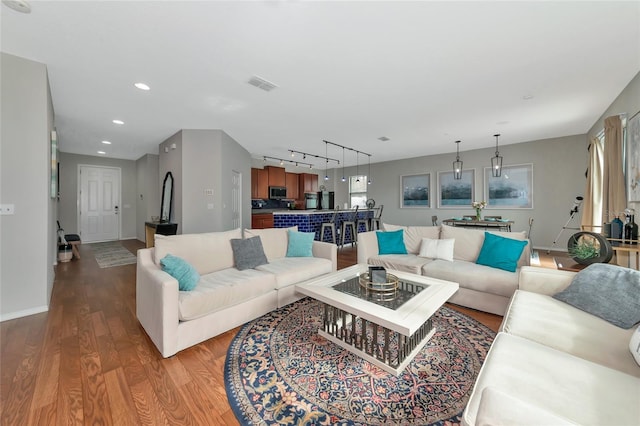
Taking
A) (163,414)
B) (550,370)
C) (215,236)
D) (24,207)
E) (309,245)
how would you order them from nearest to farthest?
(550,370)
(163,414)
(24,207)
(215,236)
(309,245)

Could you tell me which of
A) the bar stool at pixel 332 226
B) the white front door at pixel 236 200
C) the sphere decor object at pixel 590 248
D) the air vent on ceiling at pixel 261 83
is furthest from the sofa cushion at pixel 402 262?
the white front door at pixel 236 200

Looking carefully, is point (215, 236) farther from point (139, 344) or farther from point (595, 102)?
point (595, 102)

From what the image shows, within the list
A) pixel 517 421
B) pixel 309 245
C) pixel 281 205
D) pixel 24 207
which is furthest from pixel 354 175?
pixel 517 421

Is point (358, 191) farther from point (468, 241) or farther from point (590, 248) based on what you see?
point (590, 248)

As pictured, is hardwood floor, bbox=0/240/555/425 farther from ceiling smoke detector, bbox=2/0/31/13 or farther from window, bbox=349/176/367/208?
window, bbox=349/176/367/208

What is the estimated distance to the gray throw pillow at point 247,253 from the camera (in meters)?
2.87

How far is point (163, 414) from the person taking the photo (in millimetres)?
1391

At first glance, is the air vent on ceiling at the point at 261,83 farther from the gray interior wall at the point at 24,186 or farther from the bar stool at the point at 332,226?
the bar stool at the point at 332,226

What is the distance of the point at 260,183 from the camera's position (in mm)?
7758

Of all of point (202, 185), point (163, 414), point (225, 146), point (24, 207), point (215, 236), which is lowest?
point (163, 414)

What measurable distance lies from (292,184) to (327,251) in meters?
5.65

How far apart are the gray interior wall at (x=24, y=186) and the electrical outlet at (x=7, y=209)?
0.10 ft

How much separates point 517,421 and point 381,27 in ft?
8.21

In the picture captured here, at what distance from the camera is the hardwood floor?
1.40 meters
